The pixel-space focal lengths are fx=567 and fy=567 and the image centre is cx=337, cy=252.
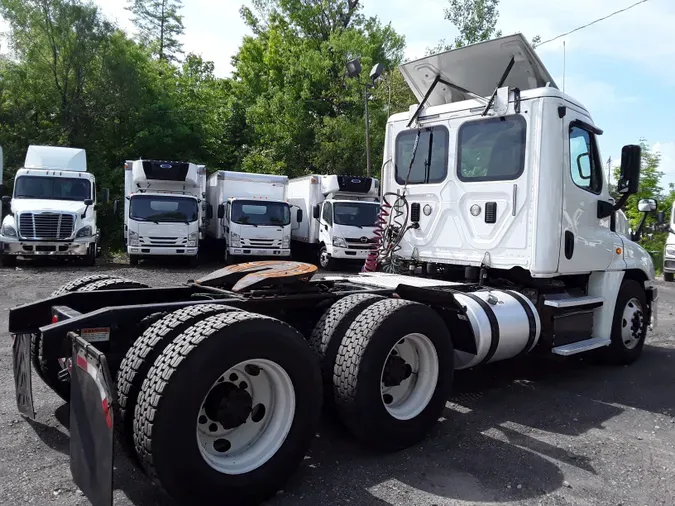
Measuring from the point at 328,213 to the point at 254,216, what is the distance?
2.45m

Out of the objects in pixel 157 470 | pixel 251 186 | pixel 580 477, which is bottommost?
pixel 580 477

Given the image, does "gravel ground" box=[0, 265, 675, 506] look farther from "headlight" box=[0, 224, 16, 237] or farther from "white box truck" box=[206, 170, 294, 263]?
"white box truck" box=[206, 170, 294, 263]

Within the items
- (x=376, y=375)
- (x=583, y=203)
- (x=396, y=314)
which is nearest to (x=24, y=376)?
(x=376, y=375)

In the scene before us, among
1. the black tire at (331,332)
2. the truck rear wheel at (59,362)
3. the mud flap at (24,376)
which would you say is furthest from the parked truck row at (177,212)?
the black tire at (331,332)

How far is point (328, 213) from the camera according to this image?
18.8 m

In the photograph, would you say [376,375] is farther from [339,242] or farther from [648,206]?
[339,242]

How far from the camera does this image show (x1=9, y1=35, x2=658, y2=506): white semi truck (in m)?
2.97

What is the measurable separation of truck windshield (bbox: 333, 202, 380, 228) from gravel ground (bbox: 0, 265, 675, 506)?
12.8m

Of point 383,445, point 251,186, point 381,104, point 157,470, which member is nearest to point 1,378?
point 157,470

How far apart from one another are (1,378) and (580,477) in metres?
5.08

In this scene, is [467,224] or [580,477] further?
[467,224]

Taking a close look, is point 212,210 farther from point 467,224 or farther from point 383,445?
point 383,445

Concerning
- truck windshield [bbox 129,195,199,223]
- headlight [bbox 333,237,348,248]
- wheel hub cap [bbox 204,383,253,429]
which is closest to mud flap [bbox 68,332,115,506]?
wheel hub cap [bbox 204,383,253,429]

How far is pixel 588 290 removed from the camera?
642 centimetres
